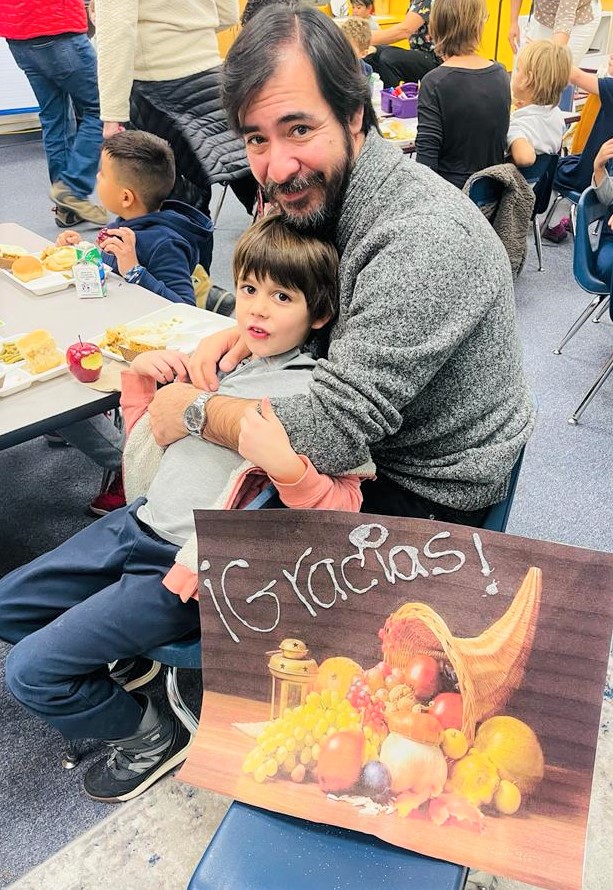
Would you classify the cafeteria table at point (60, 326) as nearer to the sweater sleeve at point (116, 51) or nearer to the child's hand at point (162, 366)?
the child's hand at point (162, 366)

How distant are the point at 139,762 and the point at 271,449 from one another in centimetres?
85

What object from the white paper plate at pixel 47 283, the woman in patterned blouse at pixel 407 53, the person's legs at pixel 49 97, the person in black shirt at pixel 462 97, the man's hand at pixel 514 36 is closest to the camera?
the white paper plate at pixel 47 283

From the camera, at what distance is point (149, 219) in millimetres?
2365

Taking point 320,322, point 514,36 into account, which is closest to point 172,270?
point 320,322

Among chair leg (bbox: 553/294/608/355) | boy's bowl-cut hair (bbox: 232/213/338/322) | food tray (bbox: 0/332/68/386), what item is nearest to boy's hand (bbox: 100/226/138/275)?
food tray (bbox: 0/332/68/386)

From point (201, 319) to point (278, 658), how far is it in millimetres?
1033

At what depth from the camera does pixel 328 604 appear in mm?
945

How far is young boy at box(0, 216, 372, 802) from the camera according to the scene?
1202 millimetres

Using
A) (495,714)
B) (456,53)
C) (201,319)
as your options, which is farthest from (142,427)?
(456,53)

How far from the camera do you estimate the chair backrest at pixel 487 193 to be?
10.4 feet

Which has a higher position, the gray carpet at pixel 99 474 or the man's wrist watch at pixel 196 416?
the man's wrist watch at pixel 196 416

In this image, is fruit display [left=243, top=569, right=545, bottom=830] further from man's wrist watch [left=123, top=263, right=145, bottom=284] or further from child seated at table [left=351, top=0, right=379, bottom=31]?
child seated at table [left=351, top=0, right=379, bottom=31]

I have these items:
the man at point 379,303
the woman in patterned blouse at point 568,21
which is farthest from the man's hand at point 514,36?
the man at point 379,303

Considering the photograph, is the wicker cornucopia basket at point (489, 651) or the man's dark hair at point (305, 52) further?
the man's dark hair at point (305, 52)
